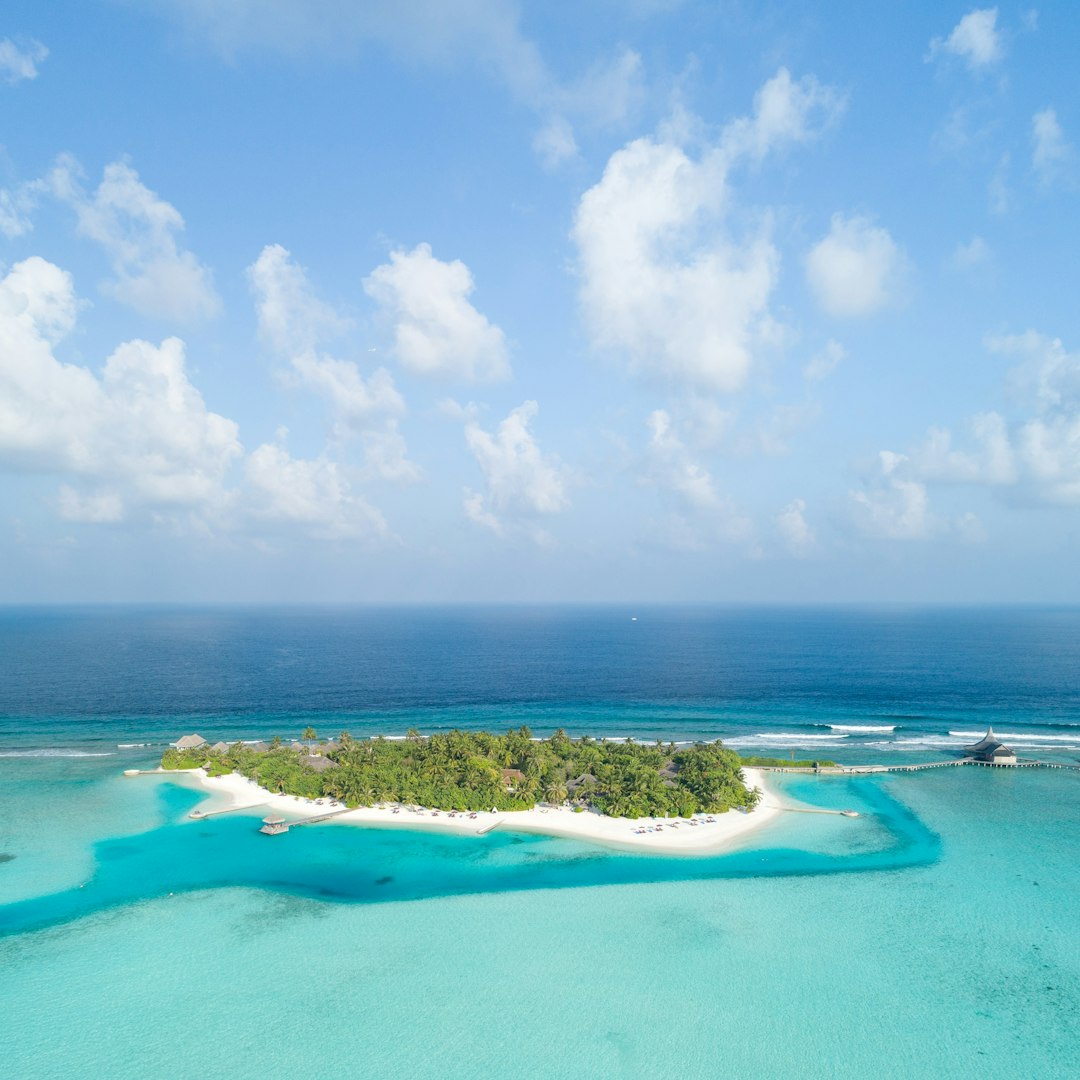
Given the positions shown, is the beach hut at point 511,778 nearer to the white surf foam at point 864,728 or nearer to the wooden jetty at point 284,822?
the wooden jetty at point 284,822

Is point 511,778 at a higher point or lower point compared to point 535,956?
higher

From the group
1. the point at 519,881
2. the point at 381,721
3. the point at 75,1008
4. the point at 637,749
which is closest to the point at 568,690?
the point at 381,721

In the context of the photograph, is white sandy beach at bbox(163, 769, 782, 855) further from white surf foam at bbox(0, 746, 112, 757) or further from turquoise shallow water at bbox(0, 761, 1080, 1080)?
white surf foam at bbox(0, 746, 112, 757)

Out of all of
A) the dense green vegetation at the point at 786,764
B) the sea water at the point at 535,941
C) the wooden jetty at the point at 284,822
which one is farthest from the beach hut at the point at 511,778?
the dense green vegetation at the point at 786,764

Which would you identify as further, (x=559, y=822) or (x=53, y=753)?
(x=53, y=753)

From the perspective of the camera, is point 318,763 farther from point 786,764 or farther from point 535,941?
point 786,764

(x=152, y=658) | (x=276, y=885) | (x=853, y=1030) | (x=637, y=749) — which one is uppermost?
(x=152, y=658)

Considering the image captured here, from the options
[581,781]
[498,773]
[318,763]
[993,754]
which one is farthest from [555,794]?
[993,754]

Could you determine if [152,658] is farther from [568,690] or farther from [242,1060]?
[242,1060]
